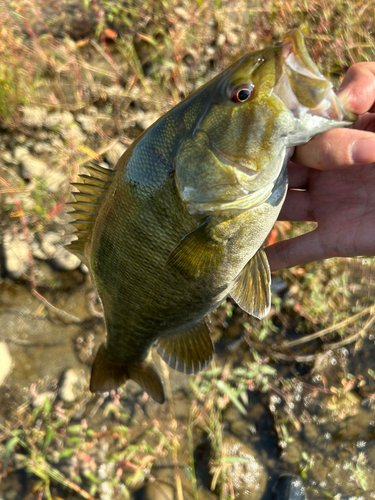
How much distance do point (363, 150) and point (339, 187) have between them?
602 mm

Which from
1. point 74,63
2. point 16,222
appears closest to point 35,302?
point 16,222

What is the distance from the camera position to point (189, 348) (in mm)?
2021

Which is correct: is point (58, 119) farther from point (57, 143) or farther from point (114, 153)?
point (114, 153)

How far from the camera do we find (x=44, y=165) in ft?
10.8

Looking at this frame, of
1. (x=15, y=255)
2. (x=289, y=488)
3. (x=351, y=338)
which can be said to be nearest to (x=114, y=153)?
(x=15, y=255)

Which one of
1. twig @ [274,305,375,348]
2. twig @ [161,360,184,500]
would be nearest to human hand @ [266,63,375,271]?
twig @ [274,305,375,348]

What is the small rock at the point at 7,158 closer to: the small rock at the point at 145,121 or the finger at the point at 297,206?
the small rock at the point at 145,121

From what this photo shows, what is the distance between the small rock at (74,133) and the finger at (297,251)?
2.20 meters

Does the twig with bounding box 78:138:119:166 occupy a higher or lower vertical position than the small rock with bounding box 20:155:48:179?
higher

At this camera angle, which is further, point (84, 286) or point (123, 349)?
point (84, 286)

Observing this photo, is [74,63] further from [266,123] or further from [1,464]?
[1,464]

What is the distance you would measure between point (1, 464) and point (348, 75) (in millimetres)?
3415

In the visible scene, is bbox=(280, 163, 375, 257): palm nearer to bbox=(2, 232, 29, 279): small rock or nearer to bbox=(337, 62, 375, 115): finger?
bbox=(337, 62, 375, 115): finger

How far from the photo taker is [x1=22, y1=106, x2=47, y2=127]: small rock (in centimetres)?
337
